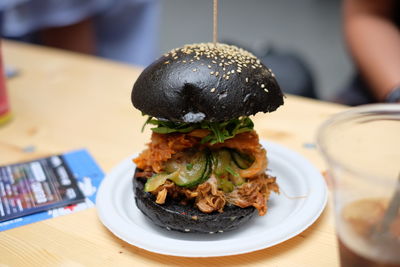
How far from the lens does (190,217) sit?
3.19 feet

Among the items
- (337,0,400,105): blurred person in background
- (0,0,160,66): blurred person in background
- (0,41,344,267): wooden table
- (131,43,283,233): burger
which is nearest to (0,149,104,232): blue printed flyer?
(0,41,344,267): wooden table

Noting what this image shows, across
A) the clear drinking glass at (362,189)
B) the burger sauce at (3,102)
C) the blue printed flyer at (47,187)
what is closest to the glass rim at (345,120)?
the clear drinking glass at (362,189)

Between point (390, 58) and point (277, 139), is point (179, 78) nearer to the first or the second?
point (277, 139)

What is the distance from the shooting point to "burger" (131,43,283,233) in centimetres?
98

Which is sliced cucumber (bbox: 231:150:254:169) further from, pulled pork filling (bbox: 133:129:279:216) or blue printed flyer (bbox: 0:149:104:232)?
blue printed flyer (bbox: 0:149:104:232)

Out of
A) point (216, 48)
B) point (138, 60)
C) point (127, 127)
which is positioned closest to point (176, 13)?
point (138, 60)

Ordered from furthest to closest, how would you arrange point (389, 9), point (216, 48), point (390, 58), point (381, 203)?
1. point (389, 9)
2. point (390, 58)
3. point (216, 48)
4. point (381, 203)

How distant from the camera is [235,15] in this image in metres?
5.23

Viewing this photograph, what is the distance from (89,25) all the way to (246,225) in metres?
2.15

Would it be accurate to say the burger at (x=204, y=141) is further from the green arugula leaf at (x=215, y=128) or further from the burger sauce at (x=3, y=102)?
the burger sauce at (x=3, y=102)

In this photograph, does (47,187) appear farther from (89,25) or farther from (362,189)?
(89,25)

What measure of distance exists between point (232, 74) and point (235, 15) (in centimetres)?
441

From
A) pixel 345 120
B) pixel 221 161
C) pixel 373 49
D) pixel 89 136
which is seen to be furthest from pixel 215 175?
pixel 373 49

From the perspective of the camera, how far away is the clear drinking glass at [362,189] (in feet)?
2.22
